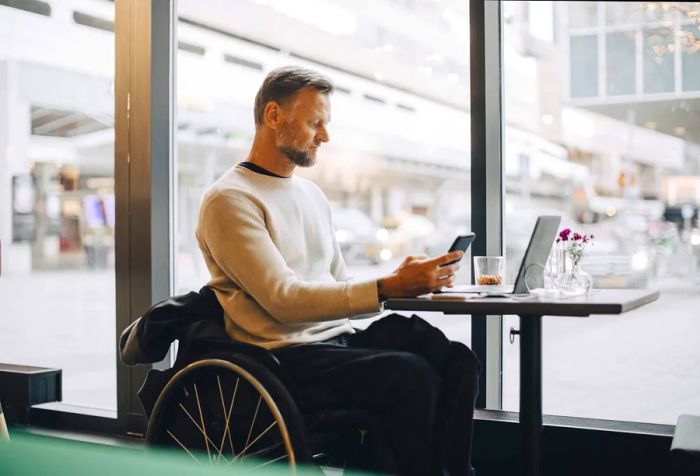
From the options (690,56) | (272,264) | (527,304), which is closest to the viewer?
(527,304)

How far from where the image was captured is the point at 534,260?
2250 millimetres

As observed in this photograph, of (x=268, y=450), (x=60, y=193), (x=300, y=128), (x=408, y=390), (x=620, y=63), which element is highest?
(x=620, y=63)

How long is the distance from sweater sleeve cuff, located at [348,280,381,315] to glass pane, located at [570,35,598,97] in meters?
1.26

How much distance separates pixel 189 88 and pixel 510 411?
1.80m

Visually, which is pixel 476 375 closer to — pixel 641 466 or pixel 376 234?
pixel 641 466

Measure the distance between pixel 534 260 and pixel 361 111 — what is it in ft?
4.26

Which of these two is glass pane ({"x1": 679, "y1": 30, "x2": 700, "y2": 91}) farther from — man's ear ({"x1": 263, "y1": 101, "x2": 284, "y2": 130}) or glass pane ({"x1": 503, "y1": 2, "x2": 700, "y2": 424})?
man's ear ({"x1": 263, "y1": 101, "x2": 284, "y2": 130})

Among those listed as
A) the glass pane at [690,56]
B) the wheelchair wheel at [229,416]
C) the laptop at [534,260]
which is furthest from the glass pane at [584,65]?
the wheelchair wheel at [229,416]

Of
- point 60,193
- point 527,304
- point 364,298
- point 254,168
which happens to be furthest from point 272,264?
point 60,193

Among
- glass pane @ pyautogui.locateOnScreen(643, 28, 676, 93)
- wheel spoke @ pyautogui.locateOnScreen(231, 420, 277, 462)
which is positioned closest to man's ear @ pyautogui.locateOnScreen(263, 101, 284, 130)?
wheel spoke @ pyautogui.locateOnScreen(231, 420, 277, 462)

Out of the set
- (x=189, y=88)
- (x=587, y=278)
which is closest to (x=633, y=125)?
(x=587, y=278)

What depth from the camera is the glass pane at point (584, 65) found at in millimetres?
2945

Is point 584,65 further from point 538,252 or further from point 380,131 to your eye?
point 538,252

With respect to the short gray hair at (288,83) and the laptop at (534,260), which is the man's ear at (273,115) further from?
the laptop at (534,260)
